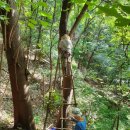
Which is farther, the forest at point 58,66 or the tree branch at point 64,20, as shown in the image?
the tree branch at point 64,20

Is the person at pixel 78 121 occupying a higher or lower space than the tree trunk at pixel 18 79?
lower

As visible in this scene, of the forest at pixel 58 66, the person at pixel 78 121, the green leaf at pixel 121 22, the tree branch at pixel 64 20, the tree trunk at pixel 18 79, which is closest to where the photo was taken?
the green leaf at pixel 121 22

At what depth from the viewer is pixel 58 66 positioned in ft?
16.7

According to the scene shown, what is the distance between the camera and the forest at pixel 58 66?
285 centimetres

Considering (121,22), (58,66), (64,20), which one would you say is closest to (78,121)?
(58,66)

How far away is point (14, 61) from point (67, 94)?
1590mm

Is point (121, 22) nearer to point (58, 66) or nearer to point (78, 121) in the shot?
point (58, 66)

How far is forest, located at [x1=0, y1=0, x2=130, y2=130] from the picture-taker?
285 centimetres

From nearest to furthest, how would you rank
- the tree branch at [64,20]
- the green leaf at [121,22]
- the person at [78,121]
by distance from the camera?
the green leaf at [121,22] < the tree branch at [64,20] < the person at [78,121]

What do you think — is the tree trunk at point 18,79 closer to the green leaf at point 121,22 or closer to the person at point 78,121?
the person at point 78,121

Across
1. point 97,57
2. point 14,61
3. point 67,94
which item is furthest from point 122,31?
point 97,57

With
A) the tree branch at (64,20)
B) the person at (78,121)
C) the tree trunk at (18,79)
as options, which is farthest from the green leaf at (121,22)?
the person at (78,121)

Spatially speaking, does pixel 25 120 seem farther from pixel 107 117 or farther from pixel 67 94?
pixel 107 117

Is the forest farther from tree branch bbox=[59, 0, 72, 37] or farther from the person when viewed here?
the person
